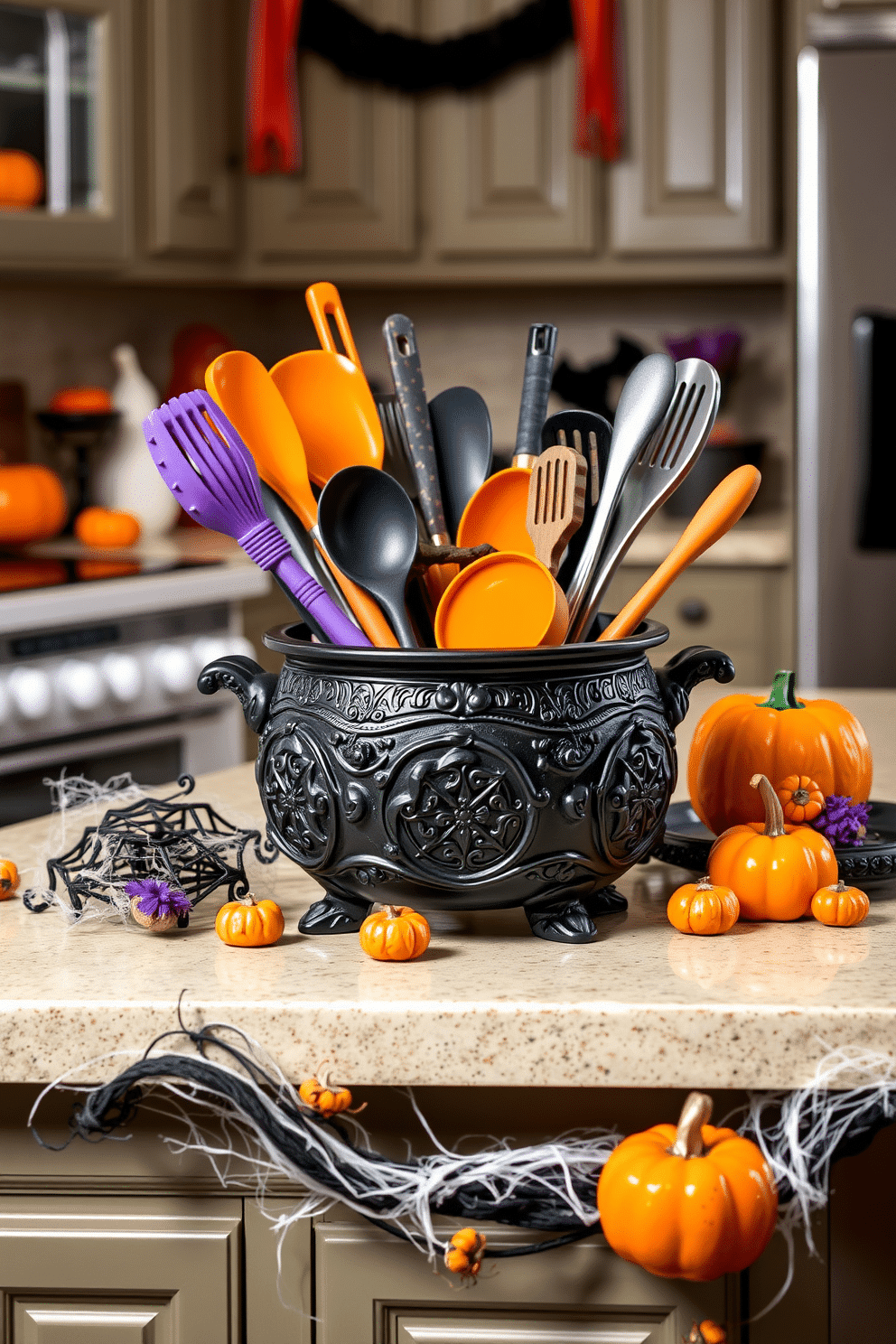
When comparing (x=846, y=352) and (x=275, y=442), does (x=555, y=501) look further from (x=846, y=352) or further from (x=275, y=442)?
(x=846, y=352)

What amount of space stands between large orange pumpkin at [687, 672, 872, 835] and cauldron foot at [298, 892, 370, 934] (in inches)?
8.4

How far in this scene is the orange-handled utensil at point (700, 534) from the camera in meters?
0.75

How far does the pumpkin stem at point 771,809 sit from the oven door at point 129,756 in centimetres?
156

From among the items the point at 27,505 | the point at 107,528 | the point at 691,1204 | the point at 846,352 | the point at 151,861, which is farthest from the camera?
the point at 107,528

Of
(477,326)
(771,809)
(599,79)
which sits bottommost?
(771,809)

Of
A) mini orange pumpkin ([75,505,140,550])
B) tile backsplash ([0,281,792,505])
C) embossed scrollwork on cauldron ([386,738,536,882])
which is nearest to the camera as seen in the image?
embossed scrollwork on cauldron ([386,738,536,882])

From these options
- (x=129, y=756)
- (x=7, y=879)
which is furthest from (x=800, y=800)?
(x=129, y=756)

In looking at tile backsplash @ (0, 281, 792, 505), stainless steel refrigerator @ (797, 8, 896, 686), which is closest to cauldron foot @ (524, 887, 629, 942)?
stainless steel refrigerator @ (797, 8, 896, 686)

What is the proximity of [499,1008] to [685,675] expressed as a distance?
22cm

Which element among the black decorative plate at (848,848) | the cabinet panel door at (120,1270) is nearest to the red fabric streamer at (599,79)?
the black decorative plate at (848,848)

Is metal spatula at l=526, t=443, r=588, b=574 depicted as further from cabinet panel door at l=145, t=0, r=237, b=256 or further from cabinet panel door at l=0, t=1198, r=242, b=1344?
cabinet panel door at l=145, t=0, r=237, b=256

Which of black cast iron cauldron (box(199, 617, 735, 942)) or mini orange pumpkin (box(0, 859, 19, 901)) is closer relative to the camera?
black cast iron cauldron (box(199, 617, 735, 942))

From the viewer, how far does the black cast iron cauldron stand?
686mm

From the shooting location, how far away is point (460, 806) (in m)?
0.68
